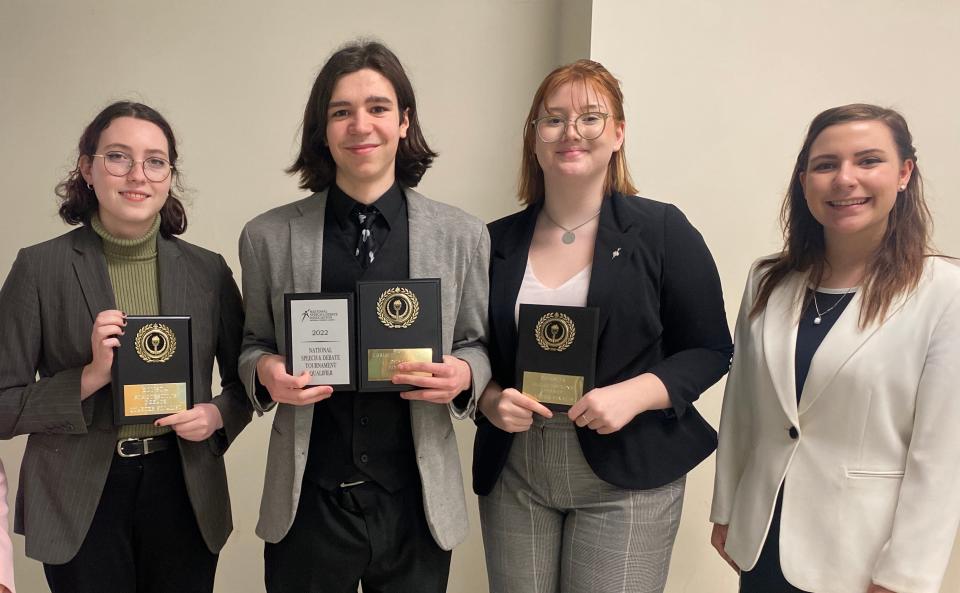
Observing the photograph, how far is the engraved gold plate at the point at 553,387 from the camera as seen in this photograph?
168 cm

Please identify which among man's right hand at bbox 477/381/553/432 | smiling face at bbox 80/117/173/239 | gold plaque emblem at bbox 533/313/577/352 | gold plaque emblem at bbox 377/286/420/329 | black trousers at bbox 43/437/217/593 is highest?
smiling face at bbox 80/117/173/239

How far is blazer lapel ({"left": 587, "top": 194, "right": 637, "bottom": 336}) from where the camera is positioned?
5.80 ft

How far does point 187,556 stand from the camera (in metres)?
1.79

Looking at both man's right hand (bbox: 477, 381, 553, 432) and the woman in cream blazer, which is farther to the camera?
man's right hand (bbox: 477, 381, 553, 432)

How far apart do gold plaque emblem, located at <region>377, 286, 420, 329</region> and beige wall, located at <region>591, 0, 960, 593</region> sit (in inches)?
62.7

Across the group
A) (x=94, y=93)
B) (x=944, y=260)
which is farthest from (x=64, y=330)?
(x=944, y=260)

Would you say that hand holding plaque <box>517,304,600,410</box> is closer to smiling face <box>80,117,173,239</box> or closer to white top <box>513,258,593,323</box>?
white top <box>513,258,593,323</box>

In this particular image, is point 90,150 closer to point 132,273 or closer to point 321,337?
point 132,273

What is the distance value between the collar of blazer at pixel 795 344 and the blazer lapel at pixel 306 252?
1.11 meters

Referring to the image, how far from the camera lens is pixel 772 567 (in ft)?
5.51

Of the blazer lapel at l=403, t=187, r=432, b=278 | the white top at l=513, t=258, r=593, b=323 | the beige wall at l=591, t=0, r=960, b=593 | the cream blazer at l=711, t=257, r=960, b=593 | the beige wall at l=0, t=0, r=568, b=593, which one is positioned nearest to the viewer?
the cream blazer at l=711, t=257, r=960, b=593

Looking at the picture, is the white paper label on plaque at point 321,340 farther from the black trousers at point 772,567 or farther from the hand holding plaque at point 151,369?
the black trousers at point 772,567

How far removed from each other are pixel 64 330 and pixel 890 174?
2.02m

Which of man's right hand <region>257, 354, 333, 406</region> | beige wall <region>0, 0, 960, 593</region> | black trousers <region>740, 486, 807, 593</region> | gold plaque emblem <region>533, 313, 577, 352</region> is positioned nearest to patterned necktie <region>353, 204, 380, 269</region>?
man's right hand <region>257, 354, 333, 406</region>
